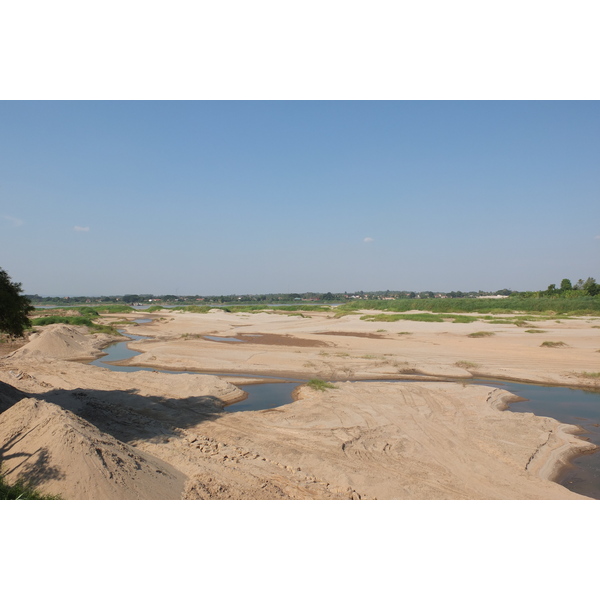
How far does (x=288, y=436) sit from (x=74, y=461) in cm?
610

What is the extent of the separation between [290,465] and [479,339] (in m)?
30.9

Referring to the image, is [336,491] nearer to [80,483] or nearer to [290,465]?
[290,465]

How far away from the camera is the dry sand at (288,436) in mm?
7613

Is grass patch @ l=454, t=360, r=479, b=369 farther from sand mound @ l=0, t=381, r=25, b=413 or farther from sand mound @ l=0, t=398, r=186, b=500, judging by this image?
sand mound @ l=0, t=381, r=25, b=413

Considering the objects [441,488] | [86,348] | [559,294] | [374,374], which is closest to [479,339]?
[374,374]

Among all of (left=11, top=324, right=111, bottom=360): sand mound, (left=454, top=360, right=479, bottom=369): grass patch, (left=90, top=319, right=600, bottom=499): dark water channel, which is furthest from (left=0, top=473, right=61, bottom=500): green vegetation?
(left=11, top=324, right=111, bottom=360): sand mound

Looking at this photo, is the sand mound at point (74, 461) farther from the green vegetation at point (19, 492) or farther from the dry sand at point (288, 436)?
the green vegetation at point (19, 492)

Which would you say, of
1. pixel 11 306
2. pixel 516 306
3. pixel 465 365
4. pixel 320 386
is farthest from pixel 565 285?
pixel 11 306

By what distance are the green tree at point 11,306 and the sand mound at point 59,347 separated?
17.7m

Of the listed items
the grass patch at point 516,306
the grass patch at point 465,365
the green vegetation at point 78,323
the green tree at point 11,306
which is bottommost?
the grass patch at point 465,365

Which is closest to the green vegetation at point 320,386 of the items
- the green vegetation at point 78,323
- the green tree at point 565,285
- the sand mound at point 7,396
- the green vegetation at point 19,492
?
the sand mound at point 7,396

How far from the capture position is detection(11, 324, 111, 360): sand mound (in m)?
26.7

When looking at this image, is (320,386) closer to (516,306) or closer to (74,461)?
(74,461)

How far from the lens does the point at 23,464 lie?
7145mm
